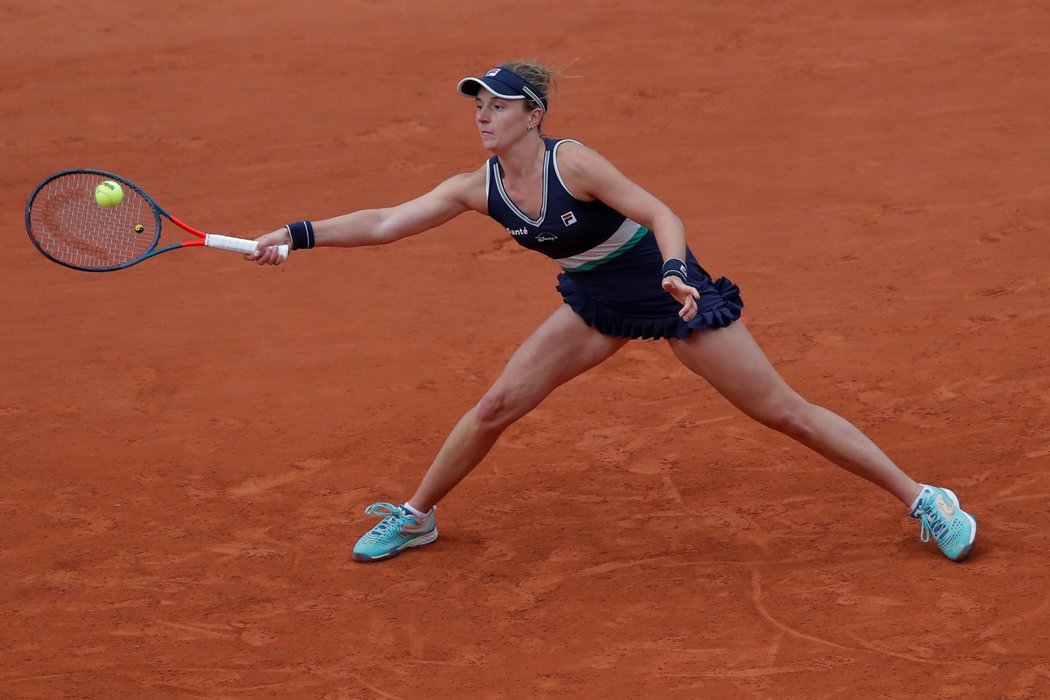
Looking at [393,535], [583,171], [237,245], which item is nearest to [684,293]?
[583,171]

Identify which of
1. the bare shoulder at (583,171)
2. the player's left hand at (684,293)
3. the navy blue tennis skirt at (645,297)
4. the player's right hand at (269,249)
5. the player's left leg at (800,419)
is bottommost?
the player's left leg at (800,419)

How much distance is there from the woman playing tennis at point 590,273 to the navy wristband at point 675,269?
10 centimetres

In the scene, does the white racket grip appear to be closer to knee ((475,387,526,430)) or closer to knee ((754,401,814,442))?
knee ((475,387,526,430))

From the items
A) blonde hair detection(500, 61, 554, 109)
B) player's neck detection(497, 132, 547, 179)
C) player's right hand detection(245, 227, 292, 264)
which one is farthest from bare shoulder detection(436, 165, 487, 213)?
player's right hand detection(245, 227, 292, 264)

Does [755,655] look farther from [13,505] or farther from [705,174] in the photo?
[705,174]

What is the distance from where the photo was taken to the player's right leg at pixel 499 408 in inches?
205

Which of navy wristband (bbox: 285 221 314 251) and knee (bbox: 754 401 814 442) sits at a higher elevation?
navy wristband (bbox: 285 221 314 251)

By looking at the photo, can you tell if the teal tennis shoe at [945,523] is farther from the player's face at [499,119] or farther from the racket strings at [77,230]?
the racket strings at [77,230]

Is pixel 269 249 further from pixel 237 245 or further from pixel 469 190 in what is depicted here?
pixel 469 190

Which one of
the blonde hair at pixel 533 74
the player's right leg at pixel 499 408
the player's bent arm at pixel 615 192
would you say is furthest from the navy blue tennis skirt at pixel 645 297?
the blonde hair at pixel 533 74

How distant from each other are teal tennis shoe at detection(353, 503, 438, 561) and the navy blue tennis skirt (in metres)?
1.11

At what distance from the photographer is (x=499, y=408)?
17.3 feet

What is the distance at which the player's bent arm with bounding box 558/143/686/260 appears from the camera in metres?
4.68

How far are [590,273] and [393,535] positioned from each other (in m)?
1.33
